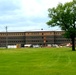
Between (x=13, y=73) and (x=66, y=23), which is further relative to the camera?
(x=66, y=23)

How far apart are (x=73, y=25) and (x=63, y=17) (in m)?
3.57

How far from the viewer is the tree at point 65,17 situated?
82.7 m

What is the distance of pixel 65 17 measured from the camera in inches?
3265

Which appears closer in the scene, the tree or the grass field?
the grass field

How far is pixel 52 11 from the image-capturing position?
8488cm

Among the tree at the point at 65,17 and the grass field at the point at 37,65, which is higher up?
the tree at the point at 65,17

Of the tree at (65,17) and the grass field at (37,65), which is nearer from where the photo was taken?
the grass field at (37,65)

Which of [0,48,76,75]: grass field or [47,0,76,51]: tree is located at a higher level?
[47,0,76,51]: tree

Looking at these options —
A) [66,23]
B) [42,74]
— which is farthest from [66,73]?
[66,23]

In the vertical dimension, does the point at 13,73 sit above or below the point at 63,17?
below

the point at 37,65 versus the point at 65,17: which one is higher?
the point at 65,17

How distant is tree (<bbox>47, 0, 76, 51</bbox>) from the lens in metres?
82.7

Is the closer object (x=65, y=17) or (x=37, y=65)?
(x=37, y=65)

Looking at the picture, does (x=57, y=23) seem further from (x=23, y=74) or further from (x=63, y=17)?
(x=23, y=74)
